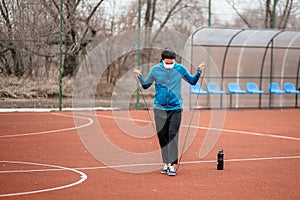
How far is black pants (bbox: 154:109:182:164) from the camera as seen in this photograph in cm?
992

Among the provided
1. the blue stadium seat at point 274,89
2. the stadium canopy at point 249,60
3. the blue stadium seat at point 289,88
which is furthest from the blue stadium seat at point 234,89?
the blue stadium seat at point 289,88

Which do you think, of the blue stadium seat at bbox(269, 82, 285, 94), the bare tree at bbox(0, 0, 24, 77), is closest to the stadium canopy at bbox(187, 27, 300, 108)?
the blue stadium seat at bbox(269, 82, 285, 94)

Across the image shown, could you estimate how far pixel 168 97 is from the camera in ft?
32.6

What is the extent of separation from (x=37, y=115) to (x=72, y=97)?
434cm

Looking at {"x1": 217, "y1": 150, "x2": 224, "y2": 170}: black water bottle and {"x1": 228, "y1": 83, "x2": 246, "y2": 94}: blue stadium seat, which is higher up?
{"x1": 228, "y1": 83, "x2": 246, "y2": 94}: blue stadium seat

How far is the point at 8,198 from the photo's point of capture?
750 cm

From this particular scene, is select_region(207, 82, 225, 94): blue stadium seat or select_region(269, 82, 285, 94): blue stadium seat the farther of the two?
select_region(269, 82, 285, 94): blue stadium seat

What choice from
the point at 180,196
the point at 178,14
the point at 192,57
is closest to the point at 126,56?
the point at 192,57

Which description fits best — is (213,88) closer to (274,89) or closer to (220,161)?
(274,89)

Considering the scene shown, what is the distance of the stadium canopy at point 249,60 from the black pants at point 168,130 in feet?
47.0

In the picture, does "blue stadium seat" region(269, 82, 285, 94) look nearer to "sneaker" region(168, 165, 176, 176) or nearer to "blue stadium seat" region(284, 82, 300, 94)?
"blue stadium seat" region(284, 82, 300, 94)

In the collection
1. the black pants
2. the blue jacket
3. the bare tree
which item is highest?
the bare tree

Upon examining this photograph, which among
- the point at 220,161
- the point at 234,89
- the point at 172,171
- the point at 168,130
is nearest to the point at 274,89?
the point at 234,89

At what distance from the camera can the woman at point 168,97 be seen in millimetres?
9898
